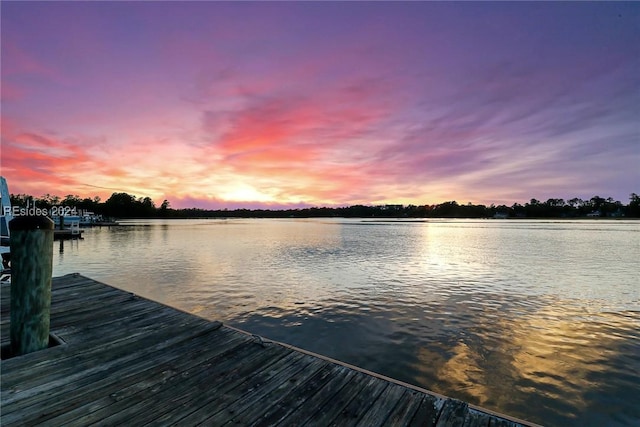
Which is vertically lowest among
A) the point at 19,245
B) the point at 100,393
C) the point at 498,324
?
the point at 498,324

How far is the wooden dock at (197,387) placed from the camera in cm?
309

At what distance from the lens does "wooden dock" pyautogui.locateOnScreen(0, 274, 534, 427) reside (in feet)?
10.2

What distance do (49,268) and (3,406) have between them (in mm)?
2029

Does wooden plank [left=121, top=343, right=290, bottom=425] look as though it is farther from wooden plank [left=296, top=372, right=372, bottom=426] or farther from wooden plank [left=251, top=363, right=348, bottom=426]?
wooden plank [left=296, top=372, right=372, bottom=426]

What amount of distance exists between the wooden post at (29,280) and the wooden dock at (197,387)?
1.24ft

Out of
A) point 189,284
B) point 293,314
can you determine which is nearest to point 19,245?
point 293,314

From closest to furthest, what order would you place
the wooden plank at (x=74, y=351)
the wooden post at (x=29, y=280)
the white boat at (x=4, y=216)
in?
the wooden plank at (x=74, y=351) < the wooden post at (x=29, y=280) < the white boat at (x=4, y=216)

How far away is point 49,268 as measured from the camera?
4484 mm

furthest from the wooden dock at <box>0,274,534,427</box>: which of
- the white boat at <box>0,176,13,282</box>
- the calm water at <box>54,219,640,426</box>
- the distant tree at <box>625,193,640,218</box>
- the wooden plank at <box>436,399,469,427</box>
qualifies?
the distant tree at <box>625,193,640,218</box>

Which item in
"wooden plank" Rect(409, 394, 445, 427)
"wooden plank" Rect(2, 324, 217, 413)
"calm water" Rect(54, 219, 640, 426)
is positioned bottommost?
"calm water" Rect(54, 219, 640, 426)

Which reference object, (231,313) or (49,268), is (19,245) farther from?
(231,313)

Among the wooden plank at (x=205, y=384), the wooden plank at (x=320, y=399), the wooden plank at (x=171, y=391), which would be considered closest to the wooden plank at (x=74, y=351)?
the wooden plank at (x=171, y=391)

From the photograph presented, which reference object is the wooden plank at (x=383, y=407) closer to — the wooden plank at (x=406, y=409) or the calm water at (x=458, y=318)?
the wooden plank at (x=406, y=409)

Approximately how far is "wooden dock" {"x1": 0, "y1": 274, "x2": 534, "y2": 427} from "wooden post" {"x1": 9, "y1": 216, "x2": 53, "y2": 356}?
1.24ft
